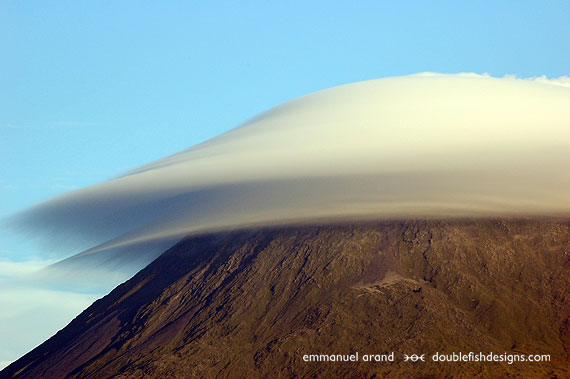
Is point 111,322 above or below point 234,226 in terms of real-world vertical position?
below


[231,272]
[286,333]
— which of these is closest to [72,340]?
[231,272]

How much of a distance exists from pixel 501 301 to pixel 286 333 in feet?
114

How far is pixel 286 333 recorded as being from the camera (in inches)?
6196

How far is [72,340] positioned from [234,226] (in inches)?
1452

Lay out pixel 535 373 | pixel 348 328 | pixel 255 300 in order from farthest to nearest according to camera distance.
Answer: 1. pixel 255 300
2. pixel 348 328
3. pixel 535 373

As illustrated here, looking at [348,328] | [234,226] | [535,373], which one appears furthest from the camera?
[234,226]

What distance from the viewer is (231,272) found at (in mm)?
178625

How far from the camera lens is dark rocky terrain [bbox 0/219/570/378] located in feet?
495

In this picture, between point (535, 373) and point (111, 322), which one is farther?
point (111, 322)

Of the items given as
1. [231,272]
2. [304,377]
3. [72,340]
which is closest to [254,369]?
[304,377]

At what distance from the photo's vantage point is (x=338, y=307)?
160875 millimetres

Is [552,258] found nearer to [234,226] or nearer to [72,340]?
[234,226]

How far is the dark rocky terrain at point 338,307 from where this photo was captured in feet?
495

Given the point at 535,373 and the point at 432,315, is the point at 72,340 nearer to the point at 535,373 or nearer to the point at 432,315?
the point at 432,315
